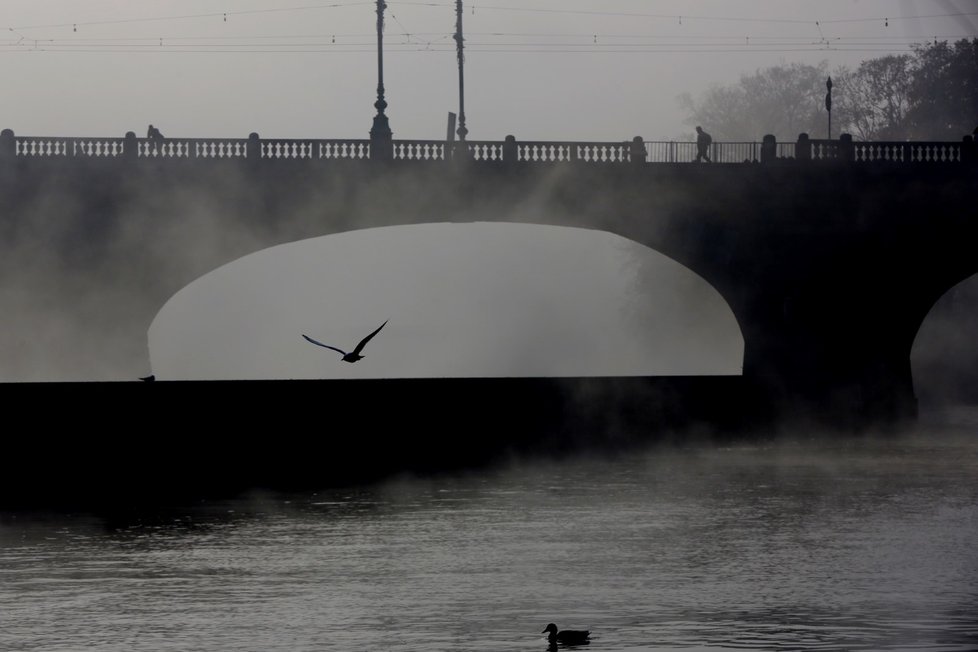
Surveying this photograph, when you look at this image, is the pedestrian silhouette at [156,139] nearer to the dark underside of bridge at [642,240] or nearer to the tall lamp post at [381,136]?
the dark underside of bridge at [642,240]

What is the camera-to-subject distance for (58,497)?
3134 cm

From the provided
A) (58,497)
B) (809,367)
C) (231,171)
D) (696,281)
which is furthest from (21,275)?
(696,281)

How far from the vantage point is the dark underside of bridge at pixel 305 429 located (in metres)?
33.6

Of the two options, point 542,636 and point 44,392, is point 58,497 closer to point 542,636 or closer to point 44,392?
point 44,392

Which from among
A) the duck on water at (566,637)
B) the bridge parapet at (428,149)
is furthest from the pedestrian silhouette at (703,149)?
the duck on water at (566,637)

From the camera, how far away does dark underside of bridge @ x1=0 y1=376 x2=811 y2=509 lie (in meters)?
33.6

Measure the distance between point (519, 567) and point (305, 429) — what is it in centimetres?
1513

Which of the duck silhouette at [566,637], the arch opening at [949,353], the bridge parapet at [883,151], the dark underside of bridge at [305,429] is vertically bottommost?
the duck silhouette at [566,637]

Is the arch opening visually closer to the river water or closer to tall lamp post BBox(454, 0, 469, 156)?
tall lamp post BBox(454, 0, 469, 156)

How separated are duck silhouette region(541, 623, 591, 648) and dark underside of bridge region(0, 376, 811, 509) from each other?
14.2 meters

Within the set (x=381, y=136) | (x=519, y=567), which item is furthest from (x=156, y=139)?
(x=519, y=567)

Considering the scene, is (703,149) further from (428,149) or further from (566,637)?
(566,637)

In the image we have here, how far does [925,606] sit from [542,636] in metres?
4.72

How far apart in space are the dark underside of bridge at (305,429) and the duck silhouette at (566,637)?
14190 mm
